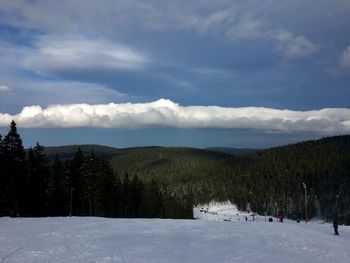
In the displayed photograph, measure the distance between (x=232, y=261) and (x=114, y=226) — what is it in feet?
50.9

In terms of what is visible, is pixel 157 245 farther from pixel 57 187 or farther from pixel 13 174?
pixel 57 187

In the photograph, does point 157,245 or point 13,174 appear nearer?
point 157,245

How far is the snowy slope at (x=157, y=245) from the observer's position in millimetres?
22094

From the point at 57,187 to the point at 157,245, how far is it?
171ft

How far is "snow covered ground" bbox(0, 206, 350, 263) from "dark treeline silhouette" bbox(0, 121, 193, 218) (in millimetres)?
28539

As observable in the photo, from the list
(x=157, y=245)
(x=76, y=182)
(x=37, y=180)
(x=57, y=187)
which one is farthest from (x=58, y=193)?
(x=157, y=245)

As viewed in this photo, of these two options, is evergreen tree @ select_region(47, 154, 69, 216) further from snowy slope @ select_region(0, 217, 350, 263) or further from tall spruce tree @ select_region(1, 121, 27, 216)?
snowy slope @ select_region(0, 217, 350, 263)

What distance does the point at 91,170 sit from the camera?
255ft

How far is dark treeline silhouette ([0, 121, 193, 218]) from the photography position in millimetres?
62406

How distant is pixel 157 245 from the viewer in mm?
25781

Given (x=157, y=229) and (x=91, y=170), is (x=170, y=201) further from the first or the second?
(x=157, y=229)

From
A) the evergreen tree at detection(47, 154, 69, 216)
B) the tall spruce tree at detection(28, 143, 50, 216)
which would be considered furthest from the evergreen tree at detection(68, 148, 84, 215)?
the tall spruce tree at detection(28, 143, 50, 216)

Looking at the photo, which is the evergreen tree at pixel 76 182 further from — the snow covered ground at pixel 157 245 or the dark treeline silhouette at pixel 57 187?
the snow covered ground at pixel 157 245

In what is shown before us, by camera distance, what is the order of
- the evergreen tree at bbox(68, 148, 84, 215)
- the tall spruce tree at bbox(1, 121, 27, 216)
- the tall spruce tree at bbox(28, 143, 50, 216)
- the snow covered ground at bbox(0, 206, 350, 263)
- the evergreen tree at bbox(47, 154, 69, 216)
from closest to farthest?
the snow covered ground at bbox(0, 206, 350, 263) < the tall spruce tree at bbox(1, 121, 27, 216) < the tall spruce tree at bbox(28, 143, 50, 216) < the evergreen tree at bbox(47, 154, 69, 216) < the evergreen tree at bbox(68, 148, 84, 215)
